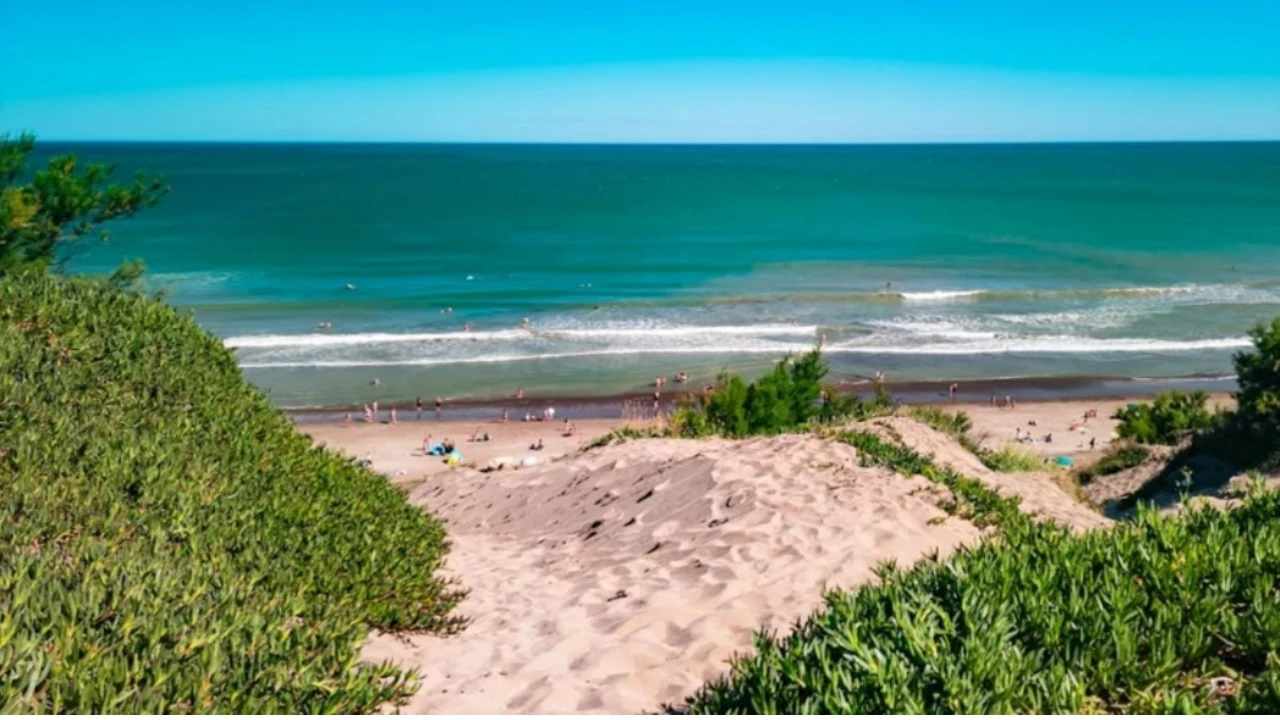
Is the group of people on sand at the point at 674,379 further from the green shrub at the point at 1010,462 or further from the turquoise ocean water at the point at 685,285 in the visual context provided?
the green shrub at the point at 1010,462

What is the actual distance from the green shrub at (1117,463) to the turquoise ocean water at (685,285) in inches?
625

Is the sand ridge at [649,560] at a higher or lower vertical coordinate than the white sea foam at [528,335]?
lower

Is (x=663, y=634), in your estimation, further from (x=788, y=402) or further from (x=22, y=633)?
(x=788, y=402)

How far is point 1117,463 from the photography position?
18.1 metres

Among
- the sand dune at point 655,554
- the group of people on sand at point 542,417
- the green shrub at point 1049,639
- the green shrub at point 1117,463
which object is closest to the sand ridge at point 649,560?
the sand dune at point 655,554

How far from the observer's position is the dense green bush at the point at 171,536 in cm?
368

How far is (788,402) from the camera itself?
16.7 m

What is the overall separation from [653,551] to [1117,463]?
1230 cm

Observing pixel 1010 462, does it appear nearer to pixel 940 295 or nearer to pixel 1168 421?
pixel 1168 421

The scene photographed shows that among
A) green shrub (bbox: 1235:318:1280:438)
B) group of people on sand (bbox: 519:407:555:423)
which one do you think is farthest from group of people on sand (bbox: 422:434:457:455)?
green shrub (bbox: 1235:318:1280:438)

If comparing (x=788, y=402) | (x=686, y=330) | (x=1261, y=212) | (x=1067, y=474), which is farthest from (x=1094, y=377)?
(x=1261, y=212)

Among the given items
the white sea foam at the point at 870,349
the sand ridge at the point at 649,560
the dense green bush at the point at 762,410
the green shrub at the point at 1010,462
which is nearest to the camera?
the sand ridge at the point at 649,560

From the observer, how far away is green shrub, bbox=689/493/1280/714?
3.46m

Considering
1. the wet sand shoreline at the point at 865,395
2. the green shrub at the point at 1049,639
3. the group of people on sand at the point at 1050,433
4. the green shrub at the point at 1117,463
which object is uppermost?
the green shrub at the point at 1049,639
